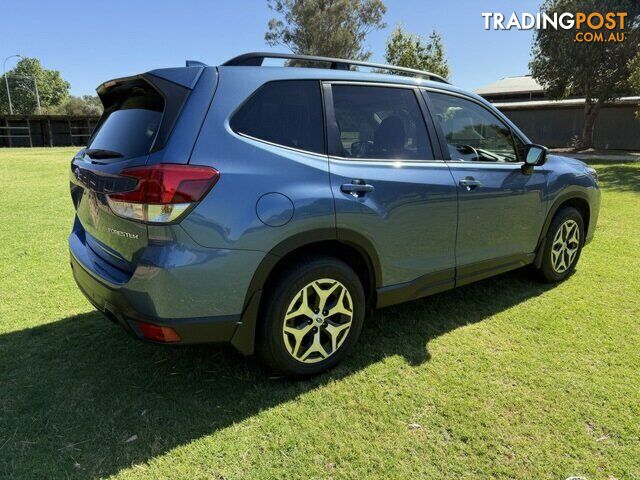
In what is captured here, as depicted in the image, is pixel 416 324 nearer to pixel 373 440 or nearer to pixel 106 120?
pixel 373 440

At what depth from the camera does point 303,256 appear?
280 centimetres

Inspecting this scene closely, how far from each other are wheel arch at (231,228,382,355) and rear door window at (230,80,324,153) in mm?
529

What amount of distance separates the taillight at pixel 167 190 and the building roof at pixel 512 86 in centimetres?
3961

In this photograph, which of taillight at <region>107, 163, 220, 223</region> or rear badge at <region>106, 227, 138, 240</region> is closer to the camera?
taillight at <region>107, 163, 220, 223</region>

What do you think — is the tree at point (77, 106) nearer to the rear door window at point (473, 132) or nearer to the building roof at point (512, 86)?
the building roof at point (512, 86)

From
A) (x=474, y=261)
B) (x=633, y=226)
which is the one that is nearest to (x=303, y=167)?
(x=474, y=261)

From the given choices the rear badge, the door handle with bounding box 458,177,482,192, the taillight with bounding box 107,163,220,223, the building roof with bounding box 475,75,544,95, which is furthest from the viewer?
the building roof with bounding box 475,75,544,95

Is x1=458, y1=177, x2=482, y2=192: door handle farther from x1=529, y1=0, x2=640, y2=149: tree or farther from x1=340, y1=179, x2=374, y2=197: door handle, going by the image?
x1=529, y1=0, x2=640, y2=149: tree

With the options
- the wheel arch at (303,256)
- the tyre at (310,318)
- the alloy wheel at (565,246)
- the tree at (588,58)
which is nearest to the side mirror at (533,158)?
the alloy wheel at (565,246)

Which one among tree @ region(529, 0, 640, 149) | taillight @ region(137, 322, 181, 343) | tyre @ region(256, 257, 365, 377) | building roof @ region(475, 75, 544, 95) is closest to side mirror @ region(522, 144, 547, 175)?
tyre @ region(256, 257, 365, 377)

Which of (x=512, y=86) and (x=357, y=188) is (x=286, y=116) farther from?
(x=512, y=86)

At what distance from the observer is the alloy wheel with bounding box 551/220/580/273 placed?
14.8 ft

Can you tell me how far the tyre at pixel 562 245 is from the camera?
443 centimetres

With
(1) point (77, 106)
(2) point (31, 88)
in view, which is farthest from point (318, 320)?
(2) point (31, 88)
